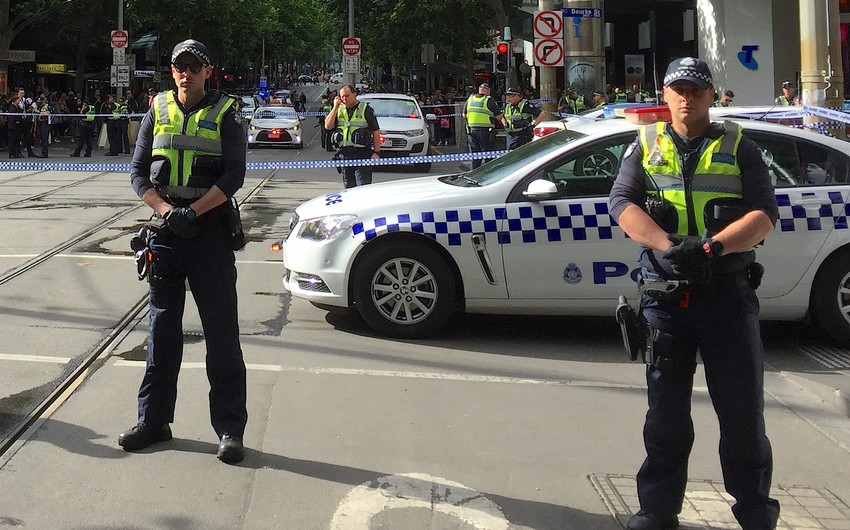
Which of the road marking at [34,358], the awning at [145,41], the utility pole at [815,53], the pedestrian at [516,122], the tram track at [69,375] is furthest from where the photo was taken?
the awning at [145,41]

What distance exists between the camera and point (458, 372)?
6.46m

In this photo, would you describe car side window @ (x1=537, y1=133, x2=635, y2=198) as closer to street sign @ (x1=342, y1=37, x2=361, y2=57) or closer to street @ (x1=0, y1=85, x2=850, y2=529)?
street @ (x1=0, y1=85, x2=850, y2=529)

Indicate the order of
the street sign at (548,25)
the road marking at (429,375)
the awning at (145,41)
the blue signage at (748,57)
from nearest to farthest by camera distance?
the road marking at (429,375) < the street sign at (548,25) < the blue signage at (748,57) < the awning at (145,41)

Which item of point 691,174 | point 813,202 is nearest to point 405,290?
point 813,202

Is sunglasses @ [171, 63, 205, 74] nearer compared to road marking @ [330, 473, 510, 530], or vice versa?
road marking @ [330, 473, 510, 530]

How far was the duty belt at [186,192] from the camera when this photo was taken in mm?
4754

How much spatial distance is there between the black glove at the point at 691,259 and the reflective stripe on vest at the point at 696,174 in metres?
0.17

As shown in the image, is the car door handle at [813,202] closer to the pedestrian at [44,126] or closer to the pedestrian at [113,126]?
the pedestrian at [44,126]

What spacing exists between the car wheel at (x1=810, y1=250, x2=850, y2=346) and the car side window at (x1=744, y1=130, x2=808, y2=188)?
1.98ft

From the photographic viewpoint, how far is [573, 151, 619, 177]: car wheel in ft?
23.2

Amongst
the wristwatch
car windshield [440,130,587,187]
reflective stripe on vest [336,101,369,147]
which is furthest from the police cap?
reflective stripe on vest [336,101,369,147]

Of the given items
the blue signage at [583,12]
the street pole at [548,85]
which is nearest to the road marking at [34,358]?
the blue signage at [583,12]

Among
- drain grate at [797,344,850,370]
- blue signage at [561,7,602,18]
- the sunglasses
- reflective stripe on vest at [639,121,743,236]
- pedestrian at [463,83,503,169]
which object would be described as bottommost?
drain grate at [797,344,850,370]

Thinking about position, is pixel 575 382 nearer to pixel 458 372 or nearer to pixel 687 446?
pixel 458 372
